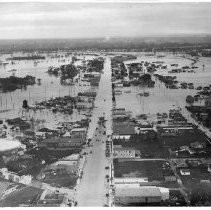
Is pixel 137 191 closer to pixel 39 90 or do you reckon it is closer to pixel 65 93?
pixel 65 93

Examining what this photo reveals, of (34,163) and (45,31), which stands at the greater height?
(45,31)

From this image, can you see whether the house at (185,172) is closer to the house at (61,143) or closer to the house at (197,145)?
the house at (197,145)

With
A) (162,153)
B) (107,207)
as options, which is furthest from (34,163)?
(162,153)

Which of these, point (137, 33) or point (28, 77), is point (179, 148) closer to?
point (137, 33)

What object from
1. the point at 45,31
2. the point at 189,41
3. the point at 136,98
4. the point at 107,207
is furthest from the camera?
the point at 136,98

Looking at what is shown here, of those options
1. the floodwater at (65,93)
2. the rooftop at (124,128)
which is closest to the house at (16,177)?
the floodwater at (65,93)

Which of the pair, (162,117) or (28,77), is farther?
(28,77)
